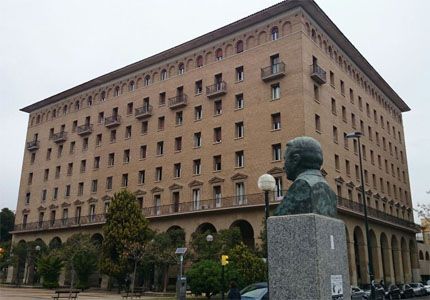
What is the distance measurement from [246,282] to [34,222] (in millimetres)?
38507

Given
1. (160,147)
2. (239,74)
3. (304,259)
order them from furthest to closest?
1. (160,147)
2. (239,74)
3. (304,259)

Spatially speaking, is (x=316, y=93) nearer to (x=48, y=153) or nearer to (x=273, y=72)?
(x=273, y=72)

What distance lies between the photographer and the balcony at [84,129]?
51.9 meters

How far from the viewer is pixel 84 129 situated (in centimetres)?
5231

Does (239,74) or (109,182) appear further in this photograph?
(109,182)

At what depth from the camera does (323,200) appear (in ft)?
26.5

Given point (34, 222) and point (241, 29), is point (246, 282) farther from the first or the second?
point (34, 222)

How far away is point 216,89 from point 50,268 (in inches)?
935

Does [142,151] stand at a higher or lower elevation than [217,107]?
lower

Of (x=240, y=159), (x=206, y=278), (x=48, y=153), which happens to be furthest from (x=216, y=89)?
(x=48, y=153)

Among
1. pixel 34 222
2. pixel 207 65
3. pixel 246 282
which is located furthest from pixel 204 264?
pixel 34 222

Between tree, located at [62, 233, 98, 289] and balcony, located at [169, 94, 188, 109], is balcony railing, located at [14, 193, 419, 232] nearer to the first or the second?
tree, located at [62, 233, 98, 289]

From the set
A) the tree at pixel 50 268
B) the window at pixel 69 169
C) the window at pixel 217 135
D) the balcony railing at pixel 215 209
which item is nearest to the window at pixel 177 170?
the balcony railing at pixel 215 209

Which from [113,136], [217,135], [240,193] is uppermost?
[113,136]
